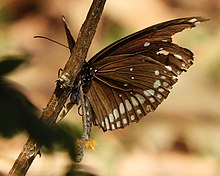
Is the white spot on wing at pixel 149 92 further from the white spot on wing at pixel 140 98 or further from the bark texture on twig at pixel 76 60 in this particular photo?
the bark texture on twig at pixel 76 60

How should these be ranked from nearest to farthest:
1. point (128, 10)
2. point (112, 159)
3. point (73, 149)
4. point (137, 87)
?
1. point (73, 149)
2. point (137, 87)
3. point (112, 159)
4. point (128, 10)

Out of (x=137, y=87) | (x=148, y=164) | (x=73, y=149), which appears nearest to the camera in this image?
(x=73, y=149)

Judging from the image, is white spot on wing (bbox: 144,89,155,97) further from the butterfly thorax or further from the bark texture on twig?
the bark texture on twig

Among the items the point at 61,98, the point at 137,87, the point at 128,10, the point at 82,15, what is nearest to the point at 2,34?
the point at 82,15

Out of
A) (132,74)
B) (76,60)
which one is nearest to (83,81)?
(132,74)

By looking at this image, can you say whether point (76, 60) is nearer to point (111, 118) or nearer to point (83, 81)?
point (83, 81)

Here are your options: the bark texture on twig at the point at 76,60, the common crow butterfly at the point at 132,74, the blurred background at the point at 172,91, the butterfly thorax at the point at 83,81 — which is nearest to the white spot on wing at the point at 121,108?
the common crow butterfly at the point at 132,74

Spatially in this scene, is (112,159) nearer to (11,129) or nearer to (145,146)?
(145,146)

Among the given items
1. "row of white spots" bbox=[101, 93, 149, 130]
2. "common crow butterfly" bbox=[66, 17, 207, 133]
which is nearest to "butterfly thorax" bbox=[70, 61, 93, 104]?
"common crow butterfly" bbox=[66, 17, 207, 133]
